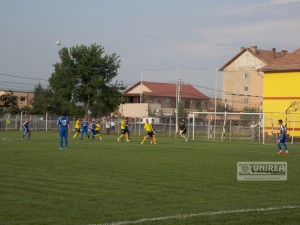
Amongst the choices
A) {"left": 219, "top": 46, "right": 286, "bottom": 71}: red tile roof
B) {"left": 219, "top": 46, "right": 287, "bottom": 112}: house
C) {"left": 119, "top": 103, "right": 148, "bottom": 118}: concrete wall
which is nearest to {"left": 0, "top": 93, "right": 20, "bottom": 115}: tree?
{"left": 119, "top": 103, "right": 148, "bottom": 118}: concrete wall

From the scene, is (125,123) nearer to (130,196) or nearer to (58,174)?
(58,174)

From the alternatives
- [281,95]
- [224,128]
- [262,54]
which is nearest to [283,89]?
[281,95]

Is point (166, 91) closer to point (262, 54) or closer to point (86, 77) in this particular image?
point (262, 54)

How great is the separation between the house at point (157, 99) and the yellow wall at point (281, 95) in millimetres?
38567

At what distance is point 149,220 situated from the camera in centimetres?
841

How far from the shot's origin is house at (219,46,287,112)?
8771 cm

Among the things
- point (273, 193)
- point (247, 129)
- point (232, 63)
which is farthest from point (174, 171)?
point (232, 63)

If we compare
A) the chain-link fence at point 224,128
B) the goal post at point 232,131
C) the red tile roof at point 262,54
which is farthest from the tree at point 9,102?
the goal post at point 232,131

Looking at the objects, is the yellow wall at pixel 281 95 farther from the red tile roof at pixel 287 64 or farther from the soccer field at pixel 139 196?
the soccer field at pixel 139 196

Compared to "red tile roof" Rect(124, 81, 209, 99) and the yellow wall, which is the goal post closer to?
the yellow wall

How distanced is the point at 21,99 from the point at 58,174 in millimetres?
102883

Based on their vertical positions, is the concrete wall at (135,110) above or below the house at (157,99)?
below

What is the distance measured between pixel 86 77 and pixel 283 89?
26111mm

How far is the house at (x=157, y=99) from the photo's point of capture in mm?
93812
